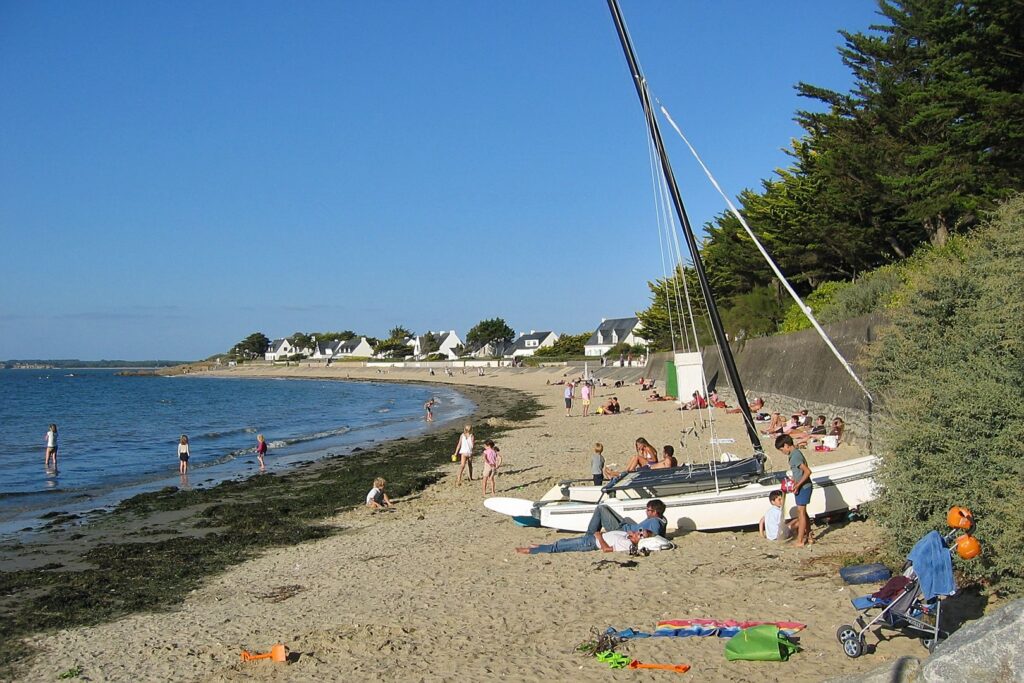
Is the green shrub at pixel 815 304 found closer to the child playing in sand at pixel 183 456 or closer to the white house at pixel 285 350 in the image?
the child playing in sand at pixel 183 456

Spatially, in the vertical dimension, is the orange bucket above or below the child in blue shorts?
below

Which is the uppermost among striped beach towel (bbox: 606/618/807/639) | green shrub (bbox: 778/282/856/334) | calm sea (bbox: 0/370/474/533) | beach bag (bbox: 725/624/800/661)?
green shrub (bbox: 778/282/856/334)

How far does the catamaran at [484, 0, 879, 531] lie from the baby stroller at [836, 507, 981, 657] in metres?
4.07

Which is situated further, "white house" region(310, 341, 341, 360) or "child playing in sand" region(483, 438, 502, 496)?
"white house" region(310, 341, 341, 360)

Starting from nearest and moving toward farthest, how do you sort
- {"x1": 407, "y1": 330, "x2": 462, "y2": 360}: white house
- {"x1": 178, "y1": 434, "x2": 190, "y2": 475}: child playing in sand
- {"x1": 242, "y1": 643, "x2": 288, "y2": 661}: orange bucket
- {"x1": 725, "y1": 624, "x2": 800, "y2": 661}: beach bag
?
{"x1": 725, "y1": 624, "x2": 800, "y2": 661}: beach bag < {"x1": 242, "y1": 643, "x2": 288, "y2": 661}: orange bucket < {"x1": 178, "y1": 434, "x2": 190, "y2": 475}: child playing in sand < {"x1": 407, "y1": 330, "x2": 462, "y2": 360}: white house

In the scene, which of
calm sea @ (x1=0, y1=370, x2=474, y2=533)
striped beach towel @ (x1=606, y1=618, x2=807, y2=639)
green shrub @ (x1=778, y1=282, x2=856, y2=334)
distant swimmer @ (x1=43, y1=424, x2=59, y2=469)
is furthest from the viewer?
green shrub @ (x1=778, y1=282, x2=856, y2=334)

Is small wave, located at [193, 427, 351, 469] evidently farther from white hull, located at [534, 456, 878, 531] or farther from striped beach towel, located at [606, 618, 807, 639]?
striped beach towel, located at [606, 618, 807, 639]

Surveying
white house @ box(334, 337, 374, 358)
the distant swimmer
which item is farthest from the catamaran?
white house @ box(334, 337, 374, 358)

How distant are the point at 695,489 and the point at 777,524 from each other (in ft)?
4.85

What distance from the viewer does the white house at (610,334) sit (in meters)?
113

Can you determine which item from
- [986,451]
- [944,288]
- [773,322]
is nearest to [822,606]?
[986,451]

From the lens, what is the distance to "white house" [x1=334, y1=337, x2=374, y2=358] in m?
172

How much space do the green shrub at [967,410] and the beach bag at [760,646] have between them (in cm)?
175

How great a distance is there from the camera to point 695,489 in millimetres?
12172
